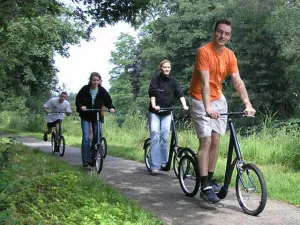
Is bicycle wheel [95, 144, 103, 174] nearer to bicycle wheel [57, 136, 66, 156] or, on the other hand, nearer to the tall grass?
the tall grass

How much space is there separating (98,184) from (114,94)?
240 ft

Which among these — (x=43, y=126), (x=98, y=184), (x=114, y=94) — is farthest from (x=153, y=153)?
(x=114, y=94)

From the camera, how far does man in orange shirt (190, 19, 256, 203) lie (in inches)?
194

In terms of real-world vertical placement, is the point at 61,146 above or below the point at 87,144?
below

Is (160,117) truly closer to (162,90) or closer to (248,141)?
(162,90)

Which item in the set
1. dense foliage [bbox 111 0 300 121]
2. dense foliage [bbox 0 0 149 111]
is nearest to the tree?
dense foliage [bbox 111 0 300 121]

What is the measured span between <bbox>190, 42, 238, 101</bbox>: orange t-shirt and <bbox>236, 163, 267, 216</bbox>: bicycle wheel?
98 centimetres

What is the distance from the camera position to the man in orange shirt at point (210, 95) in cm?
493

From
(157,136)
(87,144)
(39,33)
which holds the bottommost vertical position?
(87,144)

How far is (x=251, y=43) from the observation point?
3825cm

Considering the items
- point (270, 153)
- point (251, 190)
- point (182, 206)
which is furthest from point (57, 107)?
point (251, 190)

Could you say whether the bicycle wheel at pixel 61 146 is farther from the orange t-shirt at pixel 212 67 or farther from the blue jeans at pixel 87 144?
the orange t-shirt at pixel 212 67

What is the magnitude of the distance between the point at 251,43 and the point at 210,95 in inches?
1364

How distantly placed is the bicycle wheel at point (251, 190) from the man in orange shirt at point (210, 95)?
0.30 meters
